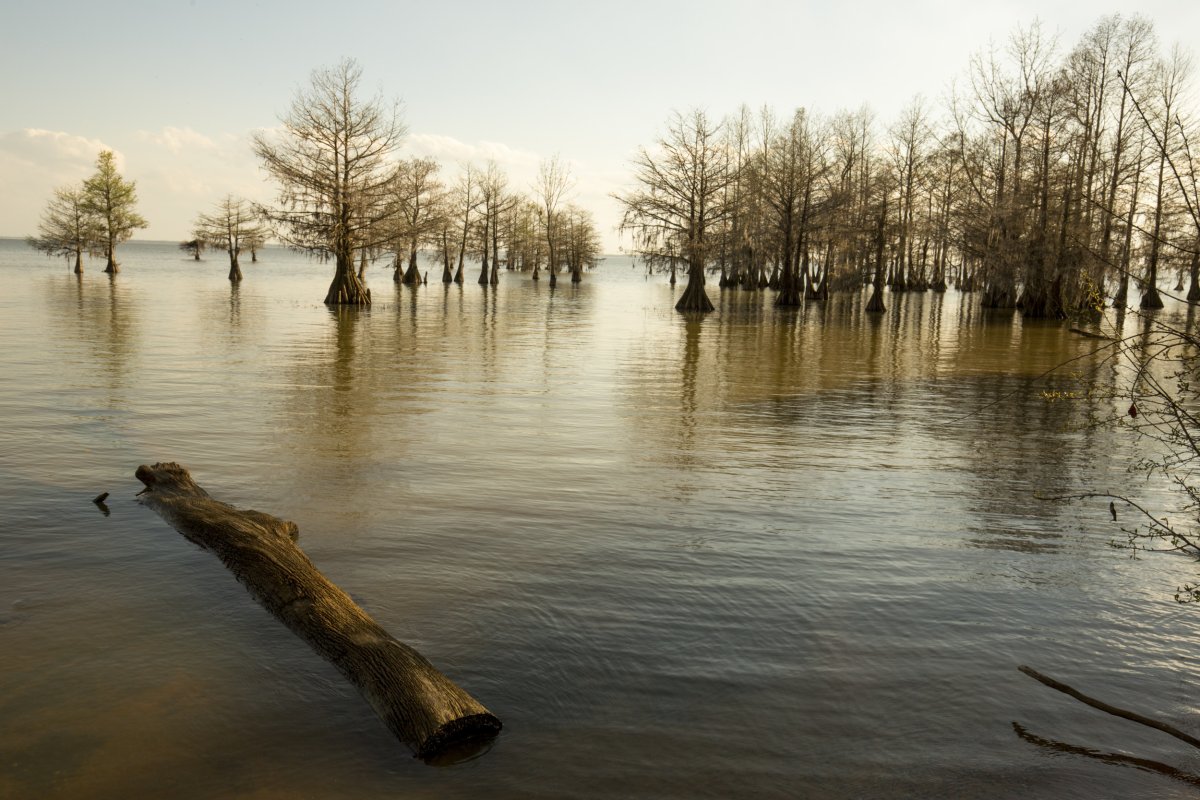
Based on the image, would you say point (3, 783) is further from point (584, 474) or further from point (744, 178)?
point (744, 178)

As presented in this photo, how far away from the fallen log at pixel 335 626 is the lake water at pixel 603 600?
4.9 inches

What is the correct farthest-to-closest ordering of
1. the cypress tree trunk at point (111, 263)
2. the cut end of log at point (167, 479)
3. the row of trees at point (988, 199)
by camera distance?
the cypress tree trunk at point (111, 263)
the row of trees at point (988, 199)
the cut end of log at point (167, 479)

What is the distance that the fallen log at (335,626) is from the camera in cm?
387

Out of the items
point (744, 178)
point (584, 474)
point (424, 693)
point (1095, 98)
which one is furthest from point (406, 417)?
point (744, 178)

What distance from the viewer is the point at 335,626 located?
15.3ft

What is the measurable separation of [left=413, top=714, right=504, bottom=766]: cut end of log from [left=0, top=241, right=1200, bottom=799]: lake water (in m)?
0.08

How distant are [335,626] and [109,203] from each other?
224 feet

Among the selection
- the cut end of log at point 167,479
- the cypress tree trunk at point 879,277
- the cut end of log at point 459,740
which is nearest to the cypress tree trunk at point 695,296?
the cypress tree trunk at point 879,277

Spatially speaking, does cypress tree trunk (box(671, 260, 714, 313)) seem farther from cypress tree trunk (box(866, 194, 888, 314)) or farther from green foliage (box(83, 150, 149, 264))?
green foliage (box(83, 150, 149, 264))

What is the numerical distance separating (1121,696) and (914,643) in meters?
1.05

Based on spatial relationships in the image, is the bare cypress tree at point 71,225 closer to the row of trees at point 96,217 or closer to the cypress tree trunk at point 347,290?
the row of trees at point 96,217

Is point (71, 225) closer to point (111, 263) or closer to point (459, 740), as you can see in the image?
point (111, 263)

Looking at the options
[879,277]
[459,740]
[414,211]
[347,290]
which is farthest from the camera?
[414,211]

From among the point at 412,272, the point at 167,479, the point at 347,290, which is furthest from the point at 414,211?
the point at 167,479
